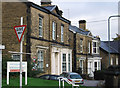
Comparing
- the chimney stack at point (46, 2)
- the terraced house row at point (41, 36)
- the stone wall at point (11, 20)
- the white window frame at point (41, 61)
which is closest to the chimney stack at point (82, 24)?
the terraced house row at point (41, 36)

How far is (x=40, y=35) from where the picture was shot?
24.9 metres

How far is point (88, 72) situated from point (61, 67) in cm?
1222

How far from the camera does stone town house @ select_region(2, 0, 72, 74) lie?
22.5 meters

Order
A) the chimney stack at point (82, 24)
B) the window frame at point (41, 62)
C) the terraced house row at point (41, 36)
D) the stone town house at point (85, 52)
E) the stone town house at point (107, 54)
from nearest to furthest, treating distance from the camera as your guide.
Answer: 1. the terraced house row at point (41, 36)
2. the window frame at point (41, 62)
3. the stone town house at point (85, 52)
4. the stone town house at point (107, 54)
5. the chimney stack at point (82, 24)

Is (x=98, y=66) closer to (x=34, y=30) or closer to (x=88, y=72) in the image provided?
(x=88, y=72)

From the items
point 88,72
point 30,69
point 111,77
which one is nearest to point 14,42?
point 30,69

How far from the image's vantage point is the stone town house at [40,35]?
885 inches

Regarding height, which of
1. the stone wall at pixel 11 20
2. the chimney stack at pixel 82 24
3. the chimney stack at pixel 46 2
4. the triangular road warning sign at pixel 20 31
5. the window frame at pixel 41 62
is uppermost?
the chimney stack at pixel 46 2

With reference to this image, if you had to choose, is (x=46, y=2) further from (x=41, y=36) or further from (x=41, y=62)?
(x=41, y=62)

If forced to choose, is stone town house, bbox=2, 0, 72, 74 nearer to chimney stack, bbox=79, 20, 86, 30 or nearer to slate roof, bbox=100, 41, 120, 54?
chimney stack, bbox=79, 20, 86, 30

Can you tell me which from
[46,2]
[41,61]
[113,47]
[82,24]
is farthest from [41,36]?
[113,47]

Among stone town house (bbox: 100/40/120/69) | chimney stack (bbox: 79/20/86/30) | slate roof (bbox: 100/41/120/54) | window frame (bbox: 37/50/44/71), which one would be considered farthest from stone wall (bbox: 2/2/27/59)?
slate roof (bbox: 100/41/120/54)

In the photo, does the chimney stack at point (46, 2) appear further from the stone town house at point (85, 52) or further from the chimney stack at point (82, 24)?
the chimney stack at point (82, 24)

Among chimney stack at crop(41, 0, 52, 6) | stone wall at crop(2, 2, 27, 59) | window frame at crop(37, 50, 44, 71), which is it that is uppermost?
chimney stack at crop(41, 0, 52, 6)
